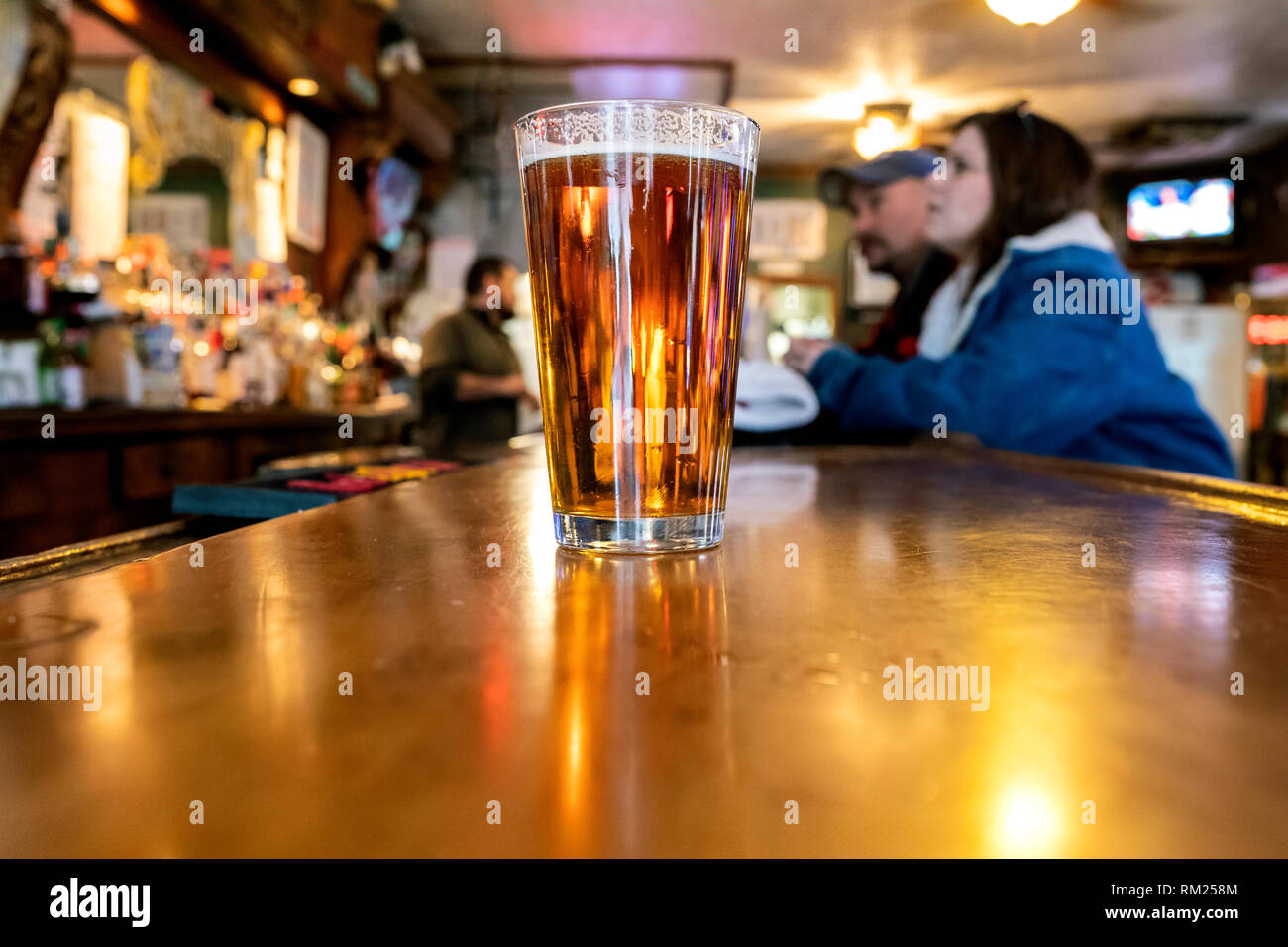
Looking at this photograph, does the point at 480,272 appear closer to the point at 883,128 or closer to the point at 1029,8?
the point at 1029,8

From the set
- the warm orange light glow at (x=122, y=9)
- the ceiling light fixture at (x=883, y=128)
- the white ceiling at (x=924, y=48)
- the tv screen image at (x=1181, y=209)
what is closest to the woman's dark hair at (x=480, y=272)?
the white ceiling at (x=924, y=48)

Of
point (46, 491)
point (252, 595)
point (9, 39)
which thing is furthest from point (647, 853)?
point (9, 39)

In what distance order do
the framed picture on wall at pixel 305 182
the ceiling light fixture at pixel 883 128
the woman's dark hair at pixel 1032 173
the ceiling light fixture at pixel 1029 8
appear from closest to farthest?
the woman's dark hair at pixel 1032 173 → the ceiling light fixture at pixel 1029 8 → the framed picture on wall at pixel 305 182 → the ceiling light fixture at pixel 883 128

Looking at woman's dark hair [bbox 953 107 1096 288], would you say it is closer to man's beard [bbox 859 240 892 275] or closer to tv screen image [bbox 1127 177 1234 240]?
man's beard [bbox 859 240 892 275]

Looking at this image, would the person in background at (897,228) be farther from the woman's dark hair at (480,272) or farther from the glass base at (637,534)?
the glass base at (637,534)

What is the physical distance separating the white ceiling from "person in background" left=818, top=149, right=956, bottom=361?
85.0 inches

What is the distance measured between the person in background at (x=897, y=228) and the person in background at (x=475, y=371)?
5.71 feet

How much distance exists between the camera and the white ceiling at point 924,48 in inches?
190

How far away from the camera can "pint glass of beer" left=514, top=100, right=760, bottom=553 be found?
448 millimetres

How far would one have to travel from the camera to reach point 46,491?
206 cm

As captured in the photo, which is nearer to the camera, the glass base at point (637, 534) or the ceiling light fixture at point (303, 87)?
the glass base at point (637, 534)
